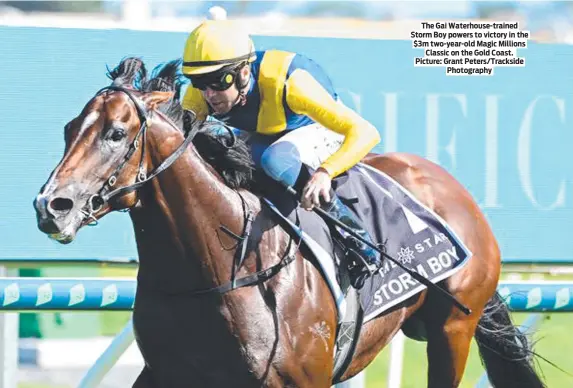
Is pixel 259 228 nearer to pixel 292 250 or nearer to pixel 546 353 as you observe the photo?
pixel 292 250

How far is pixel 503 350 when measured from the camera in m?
4.35

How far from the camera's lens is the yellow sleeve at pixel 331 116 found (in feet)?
10.5

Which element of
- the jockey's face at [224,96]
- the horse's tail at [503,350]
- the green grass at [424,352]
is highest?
the jockey's face at [224,96]

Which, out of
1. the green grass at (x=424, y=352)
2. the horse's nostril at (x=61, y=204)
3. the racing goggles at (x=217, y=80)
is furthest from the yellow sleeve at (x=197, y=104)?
the green grass at (x=424, y=352)

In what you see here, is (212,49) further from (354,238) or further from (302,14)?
(302,14)

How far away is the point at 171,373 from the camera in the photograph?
3064mm

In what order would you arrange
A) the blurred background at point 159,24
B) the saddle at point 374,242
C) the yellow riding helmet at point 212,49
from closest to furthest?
the yellow riding helmet at point 212,49 → the saddle at point 374,242 → the blurred background at point 159,24

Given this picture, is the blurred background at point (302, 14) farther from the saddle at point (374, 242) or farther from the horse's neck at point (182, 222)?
the horse's neck at point (182, 222)

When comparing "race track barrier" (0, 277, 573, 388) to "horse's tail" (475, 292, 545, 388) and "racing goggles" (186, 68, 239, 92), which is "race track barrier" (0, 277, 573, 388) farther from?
"racing goggles" (186, 68, 239, 92)

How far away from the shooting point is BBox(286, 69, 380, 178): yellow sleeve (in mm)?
3208

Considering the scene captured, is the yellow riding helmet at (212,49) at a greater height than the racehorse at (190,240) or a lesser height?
greater

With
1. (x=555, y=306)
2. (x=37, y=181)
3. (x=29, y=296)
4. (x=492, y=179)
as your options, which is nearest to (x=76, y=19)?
(x=37, y=181)

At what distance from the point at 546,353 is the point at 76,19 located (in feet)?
10.3

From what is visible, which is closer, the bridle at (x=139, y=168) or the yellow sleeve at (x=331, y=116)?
the bridle at (x=139, y=168)
